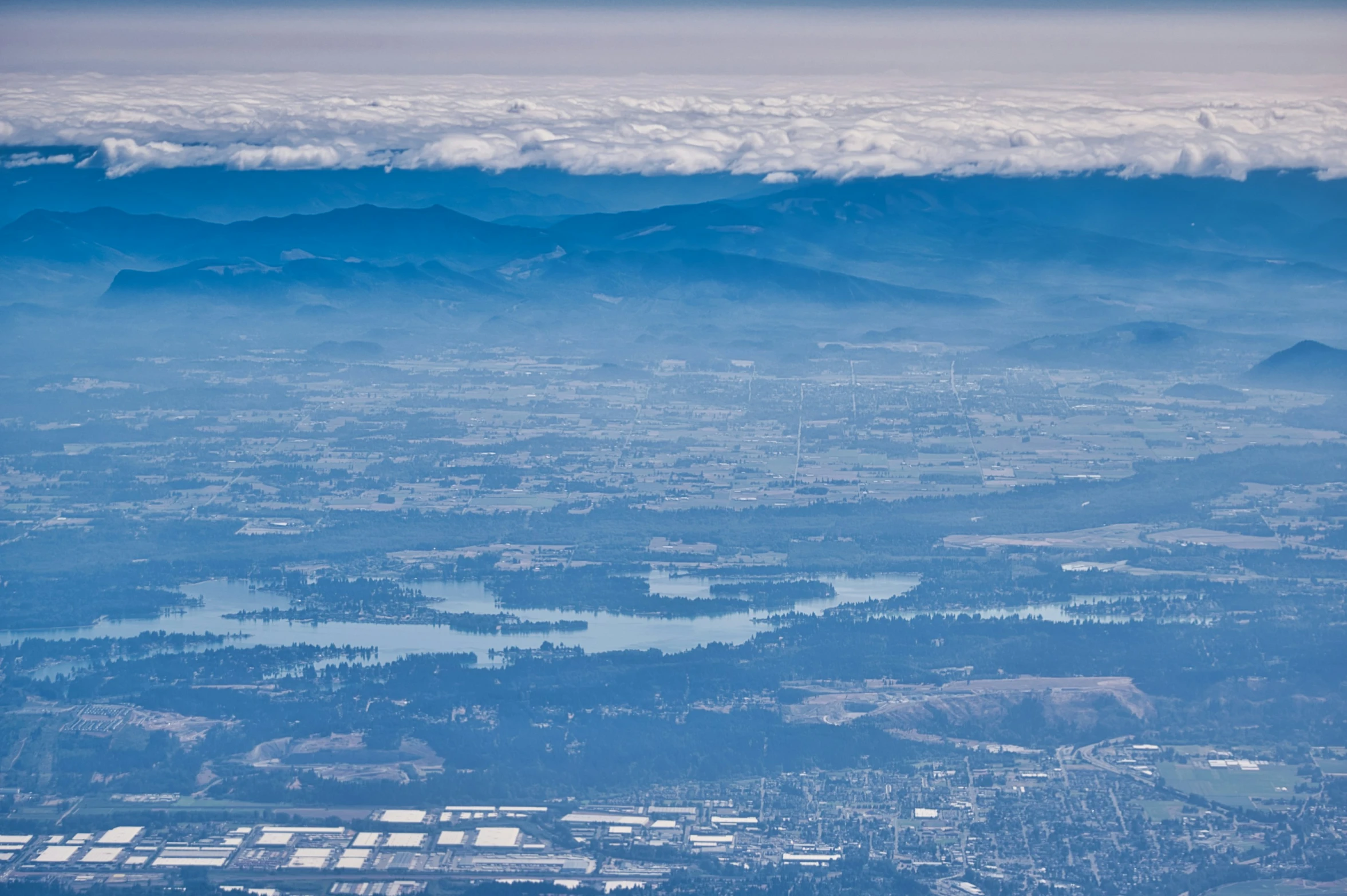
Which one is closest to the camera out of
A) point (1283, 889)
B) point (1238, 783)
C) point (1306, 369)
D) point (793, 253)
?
point (1283, 889)

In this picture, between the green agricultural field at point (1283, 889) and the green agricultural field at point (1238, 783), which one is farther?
the green agricultural field at point (1238, 783)

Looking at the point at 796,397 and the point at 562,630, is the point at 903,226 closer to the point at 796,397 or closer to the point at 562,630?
the point at 796,397

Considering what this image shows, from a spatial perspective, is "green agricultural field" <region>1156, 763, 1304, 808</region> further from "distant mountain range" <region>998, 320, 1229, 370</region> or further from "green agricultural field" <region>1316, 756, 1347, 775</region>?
"distant mountain range" <region>998, 320, 1229, 370</region>

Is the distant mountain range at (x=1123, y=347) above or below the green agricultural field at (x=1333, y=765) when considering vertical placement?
below

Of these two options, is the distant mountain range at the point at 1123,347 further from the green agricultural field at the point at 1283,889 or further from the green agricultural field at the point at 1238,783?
the green agricultural field at the point at 1283,889

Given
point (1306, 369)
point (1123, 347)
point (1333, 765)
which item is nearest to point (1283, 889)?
point (1333, 765)

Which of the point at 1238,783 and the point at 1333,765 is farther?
the point at 1333,765

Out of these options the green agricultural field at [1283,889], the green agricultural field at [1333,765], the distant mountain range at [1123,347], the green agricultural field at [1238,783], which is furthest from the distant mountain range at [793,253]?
Answer: the green agricultural field at [1283,889]

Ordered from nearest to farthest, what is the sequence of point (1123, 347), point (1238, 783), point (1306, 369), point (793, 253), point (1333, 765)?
point (1238, 783) → point (1333, 765) → point (1306, 369) → point (1123, 347) → point (793, 253)

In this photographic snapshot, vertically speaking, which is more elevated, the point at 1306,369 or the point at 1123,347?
the point at 1306,369

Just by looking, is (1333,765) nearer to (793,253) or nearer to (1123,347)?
(1123,347)
